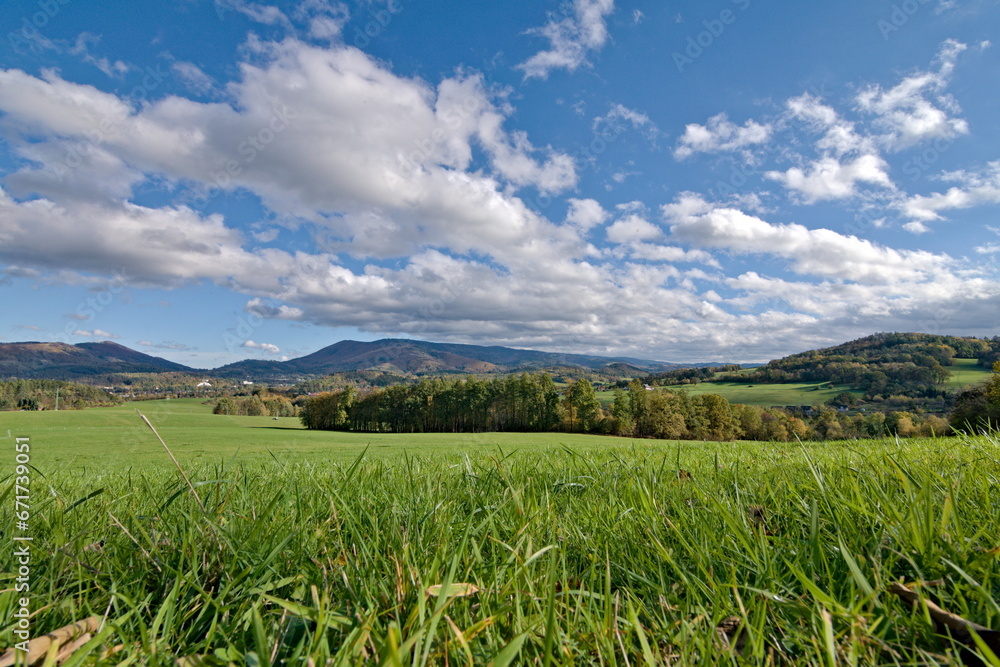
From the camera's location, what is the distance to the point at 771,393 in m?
130

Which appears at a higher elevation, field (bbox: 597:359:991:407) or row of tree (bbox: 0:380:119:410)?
row of tree (bbox: 0:380:119:410)

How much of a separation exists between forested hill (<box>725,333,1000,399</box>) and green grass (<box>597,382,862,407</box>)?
24.4 ft

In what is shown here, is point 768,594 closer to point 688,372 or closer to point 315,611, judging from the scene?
point 315,611

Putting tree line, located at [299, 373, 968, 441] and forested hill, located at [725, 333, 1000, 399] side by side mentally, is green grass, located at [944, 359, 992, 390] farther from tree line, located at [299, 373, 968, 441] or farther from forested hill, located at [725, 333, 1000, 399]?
tree line, located at [299, 373, 968, 441]

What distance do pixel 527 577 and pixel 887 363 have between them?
188280mm

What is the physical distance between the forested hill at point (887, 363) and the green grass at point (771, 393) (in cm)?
745

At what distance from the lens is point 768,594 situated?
3.83ft

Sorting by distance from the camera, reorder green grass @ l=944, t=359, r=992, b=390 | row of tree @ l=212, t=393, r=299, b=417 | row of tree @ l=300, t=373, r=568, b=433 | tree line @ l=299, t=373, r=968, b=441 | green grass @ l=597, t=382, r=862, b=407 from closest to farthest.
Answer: tree line @ l=299, t=373, r=968, b=441, row of tree @ l=300, t=373, r=568, b=433, row of tree @ l=212, t=393, r=299, b=417, green grass @ l=944, t=359, r=992, b=390, green grass @ l=597, t=382, r=862, b=407

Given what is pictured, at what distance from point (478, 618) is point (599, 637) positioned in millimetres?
348

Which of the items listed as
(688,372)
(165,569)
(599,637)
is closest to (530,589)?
(599,637)

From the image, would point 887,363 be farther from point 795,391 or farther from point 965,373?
point 795,391

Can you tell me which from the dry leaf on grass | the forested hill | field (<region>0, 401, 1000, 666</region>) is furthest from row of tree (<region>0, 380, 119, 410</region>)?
the forested hill

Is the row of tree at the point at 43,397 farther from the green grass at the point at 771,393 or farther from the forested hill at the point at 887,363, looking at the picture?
the forested hill at the point at 887,363

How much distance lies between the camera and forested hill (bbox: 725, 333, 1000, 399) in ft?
396
